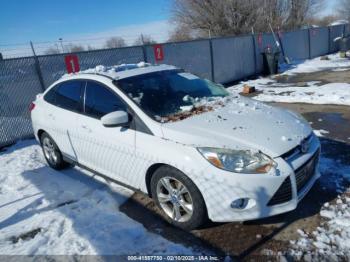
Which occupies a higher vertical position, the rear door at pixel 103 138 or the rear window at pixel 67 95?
the rear window at pixel 67 95

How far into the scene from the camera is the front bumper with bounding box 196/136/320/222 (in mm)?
2807

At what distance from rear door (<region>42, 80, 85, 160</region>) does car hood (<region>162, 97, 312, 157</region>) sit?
5.48 ft

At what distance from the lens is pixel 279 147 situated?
2961 millimetres

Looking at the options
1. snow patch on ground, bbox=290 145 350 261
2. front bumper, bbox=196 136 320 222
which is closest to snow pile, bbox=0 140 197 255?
front bumper, bbox=196 136 320 222

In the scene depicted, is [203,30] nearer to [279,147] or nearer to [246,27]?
[246,27]

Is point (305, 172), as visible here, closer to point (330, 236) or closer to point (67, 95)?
point (330, 236)

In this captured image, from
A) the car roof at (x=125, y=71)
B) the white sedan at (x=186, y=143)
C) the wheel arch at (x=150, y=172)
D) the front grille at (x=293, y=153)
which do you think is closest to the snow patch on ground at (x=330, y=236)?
the white sedan at (x=186, y=143)

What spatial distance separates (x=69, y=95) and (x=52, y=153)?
1.21 metres

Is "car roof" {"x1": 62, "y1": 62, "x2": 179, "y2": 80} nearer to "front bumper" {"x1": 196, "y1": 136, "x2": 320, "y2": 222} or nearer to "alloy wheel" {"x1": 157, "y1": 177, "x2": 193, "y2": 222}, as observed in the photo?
"alloy wheel" {"x1": 157, "y1": 177, "x2": 193, "y2": 222}

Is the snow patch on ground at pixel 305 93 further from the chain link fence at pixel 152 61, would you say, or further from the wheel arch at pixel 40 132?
the wheel arch at pixel 40 132

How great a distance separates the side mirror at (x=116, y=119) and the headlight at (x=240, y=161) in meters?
1.06

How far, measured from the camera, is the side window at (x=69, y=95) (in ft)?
14.1

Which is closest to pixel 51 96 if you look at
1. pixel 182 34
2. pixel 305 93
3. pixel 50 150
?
pixel 50 150

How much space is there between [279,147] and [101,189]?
101 inches
